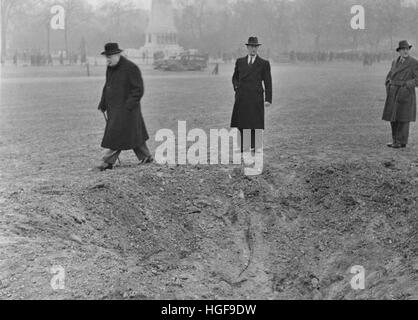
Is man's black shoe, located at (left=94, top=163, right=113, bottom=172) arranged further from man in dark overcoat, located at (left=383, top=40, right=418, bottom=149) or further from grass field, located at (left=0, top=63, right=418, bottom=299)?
man in dark overcoat, located at (left=383, top=40, right=418, bottom=149)

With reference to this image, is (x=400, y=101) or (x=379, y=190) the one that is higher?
(x=400, y=101)

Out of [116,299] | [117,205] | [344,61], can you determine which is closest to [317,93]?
[117,205]

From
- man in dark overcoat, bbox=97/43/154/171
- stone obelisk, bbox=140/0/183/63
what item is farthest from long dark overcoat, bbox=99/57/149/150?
stone obelisk, bbox=140/0/183/63

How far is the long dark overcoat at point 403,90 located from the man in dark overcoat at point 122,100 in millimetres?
4636

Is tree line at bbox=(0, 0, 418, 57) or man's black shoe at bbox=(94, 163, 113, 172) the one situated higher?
tree line at bbox=(0, 0, 418, 57)

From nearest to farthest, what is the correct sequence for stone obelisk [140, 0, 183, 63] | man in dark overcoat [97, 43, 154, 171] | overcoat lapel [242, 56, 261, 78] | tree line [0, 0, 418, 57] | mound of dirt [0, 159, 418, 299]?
mound of dirt [0, 159, 418, 299] → man in dark overcoat [97, 43, 154, 171] → overcoat lapel [242, 56, 261, 78] → stone obelisk [140, 0, 183, 63] → tree line [0, 0, 418, 57]

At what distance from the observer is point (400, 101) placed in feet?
32.6

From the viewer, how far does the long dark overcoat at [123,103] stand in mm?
8078

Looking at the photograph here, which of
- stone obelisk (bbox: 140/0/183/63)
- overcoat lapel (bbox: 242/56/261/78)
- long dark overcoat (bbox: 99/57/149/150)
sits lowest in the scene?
long dark overcoat (bbox: 99/57/149/150)

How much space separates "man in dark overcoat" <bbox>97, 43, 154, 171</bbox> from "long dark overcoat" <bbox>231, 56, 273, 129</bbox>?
189 centimetres

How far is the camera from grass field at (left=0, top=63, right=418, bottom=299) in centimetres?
554

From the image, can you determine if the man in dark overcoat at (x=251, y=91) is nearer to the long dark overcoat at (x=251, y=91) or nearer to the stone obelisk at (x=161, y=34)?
the long dark overcoat at (x=251, y=91)

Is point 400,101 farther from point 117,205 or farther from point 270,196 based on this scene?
point 117,205
